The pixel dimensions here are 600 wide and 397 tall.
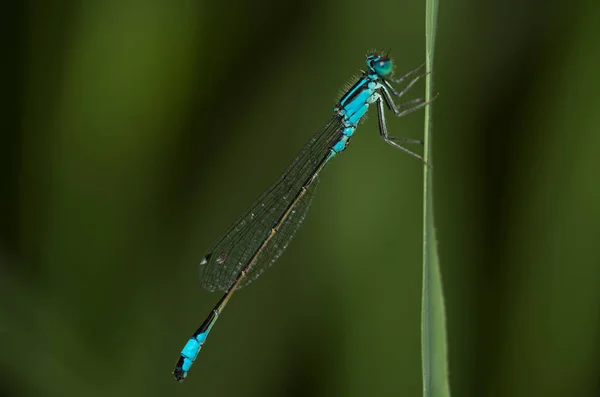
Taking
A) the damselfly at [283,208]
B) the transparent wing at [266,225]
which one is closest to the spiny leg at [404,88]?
the damselfly at [283,208]

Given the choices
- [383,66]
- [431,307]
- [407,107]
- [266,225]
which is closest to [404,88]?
[383,66]

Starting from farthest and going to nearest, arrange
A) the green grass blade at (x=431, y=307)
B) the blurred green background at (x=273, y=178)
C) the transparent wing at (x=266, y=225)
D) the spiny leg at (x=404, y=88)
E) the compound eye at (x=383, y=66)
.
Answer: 1. the transparent wing at (x=266, y=225)
2. the compound eye at (x=383, y=66)
3. the spiny leg at (x=404, y=88)
4. the blurred green background at (x=273, y=178)
5. the green grass blade at (x=431, y=307)

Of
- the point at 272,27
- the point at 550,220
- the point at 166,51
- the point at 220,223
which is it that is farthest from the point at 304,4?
the point at 550,220

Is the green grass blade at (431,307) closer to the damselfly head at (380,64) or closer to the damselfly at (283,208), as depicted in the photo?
the damselfly at (283,208)

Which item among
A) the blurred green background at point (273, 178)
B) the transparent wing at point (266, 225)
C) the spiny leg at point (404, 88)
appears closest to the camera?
the blurred green background at point (273, 178)

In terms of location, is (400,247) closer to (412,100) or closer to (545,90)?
(412,100)

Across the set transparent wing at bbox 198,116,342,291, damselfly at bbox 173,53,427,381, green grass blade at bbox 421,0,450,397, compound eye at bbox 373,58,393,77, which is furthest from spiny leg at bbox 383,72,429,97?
green grass blade at bbox 421,0,450,397
